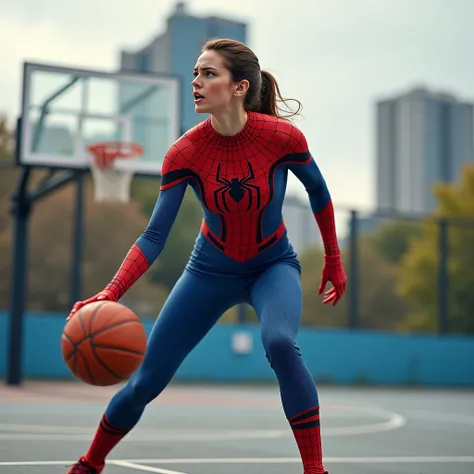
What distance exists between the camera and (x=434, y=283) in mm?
40906

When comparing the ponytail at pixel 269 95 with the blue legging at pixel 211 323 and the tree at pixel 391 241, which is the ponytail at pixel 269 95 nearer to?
the blue legging at pixel 211 323

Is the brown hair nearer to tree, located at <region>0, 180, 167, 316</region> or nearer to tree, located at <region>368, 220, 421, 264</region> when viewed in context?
tree, located at <region>0, 180, 167, 316</region>

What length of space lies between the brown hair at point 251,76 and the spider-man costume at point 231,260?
0.44 feet

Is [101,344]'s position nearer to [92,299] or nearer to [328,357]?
[92,299]

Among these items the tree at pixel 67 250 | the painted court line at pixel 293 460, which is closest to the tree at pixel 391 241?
the tree at pixel 67 250

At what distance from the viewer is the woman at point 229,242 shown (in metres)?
4.32

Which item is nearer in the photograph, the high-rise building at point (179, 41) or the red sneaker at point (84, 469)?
the red sneaker at point (84, 469)

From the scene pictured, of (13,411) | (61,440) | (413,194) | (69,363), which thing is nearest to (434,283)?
(13,411)

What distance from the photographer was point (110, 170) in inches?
584

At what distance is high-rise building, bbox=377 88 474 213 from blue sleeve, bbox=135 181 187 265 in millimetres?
108513

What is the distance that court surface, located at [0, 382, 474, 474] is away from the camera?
5.70 meters

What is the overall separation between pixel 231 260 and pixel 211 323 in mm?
333

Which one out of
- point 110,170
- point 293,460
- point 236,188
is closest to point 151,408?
point 110,170

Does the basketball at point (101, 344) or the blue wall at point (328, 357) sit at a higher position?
the basketball at point (101, 344)
